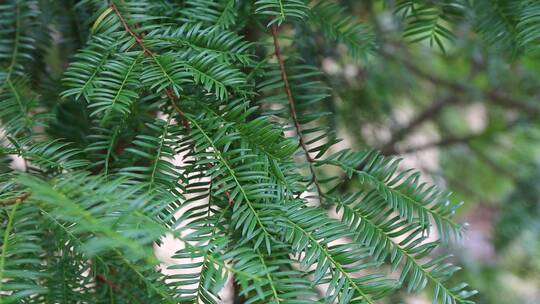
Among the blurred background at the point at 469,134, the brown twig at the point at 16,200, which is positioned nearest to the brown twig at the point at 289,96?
the brown twig at the point at 16,200

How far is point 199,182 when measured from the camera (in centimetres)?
40

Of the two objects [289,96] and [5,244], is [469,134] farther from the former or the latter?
[5,244]

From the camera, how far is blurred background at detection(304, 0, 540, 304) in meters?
0.88

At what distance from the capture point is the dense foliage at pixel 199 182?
326 mm

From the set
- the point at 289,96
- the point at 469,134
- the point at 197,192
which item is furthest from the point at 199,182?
the point at 469,134

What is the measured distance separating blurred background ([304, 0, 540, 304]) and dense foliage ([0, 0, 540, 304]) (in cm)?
36

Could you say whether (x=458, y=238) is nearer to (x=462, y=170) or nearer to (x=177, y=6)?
(x=177, y=6)

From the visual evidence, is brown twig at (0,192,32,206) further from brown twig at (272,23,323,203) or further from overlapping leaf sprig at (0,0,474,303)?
brown twig at (272,23,323,203)

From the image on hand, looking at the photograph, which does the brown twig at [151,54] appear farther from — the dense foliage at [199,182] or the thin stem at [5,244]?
the thin stem at [5,244]

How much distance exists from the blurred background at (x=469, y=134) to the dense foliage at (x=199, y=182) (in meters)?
0.36

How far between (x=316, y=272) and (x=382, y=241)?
72 millimetres

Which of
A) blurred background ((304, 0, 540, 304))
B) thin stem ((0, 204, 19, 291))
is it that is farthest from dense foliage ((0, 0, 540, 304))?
blurred background ((304, 0, 540, 304))

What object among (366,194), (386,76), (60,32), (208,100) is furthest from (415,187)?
(386,76)

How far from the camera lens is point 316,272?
35 centimetres
